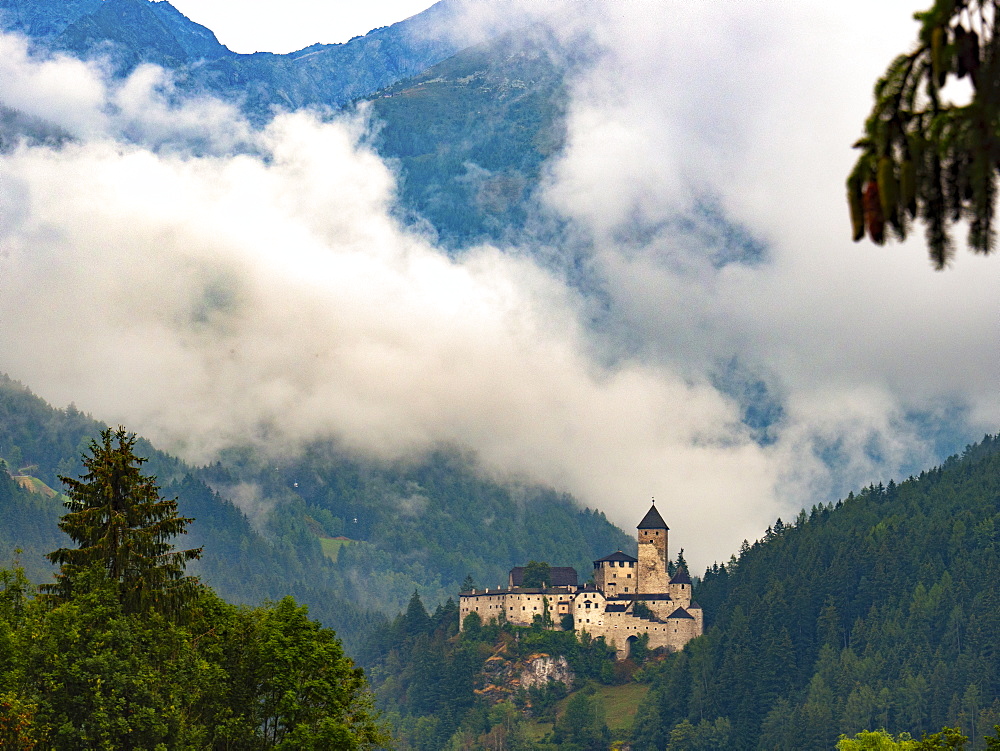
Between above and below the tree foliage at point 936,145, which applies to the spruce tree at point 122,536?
above

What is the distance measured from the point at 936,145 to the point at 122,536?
44098 millimetres

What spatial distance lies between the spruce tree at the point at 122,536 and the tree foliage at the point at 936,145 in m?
42.1

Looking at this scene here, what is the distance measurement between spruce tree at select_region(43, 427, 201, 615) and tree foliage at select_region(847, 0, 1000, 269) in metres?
42.1

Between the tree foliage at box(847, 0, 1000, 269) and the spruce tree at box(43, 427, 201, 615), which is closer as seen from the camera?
the tree foliage at box(847, 0, 1000, 269)

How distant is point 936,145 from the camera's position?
16.4 m

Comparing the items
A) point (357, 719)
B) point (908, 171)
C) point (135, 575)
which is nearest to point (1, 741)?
point (135, 575)

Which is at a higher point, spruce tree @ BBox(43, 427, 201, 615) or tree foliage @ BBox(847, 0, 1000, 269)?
spruce tree @ BBox(43, 427, 201, 615)

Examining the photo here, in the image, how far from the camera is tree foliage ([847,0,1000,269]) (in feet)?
51.2

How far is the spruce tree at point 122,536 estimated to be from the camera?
2158 inches

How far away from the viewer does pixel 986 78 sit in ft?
51.2

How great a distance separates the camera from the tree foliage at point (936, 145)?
15594 millimetres

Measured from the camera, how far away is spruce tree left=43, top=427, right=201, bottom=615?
5481 cm

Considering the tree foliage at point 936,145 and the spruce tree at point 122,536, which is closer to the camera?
the tree foliage at point 936,145

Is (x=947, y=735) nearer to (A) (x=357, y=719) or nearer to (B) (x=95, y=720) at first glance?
(A) (x=357, y=719)
